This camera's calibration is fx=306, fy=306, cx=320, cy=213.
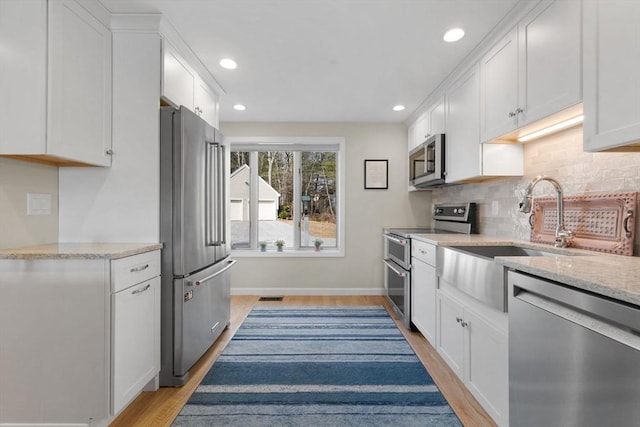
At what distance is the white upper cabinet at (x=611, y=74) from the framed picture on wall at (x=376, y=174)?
276 centimetres

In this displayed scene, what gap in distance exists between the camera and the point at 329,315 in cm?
331

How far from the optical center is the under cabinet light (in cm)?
168

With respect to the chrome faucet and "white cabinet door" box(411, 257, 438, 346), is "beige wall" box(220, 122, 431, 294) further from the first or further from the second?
the chrome faucet

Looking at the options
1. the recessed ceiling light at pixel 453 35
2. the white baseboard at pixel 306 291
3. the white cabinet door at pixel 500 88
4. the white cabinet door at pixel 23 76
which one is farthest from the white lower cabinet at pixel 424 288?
the white cabinet door at pixel 23 76

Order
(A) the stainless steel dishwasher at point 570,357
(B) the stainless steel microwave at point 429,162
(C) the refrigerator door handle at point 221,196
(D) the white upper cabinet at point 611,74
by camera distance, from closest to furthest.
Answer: (A) the stainless steel dishwasher at point 570,357, (D) the white upper cabinet at point 611,74, (C) the refrigerator door handle at point 221,196, (B) the stainless steel microwave at point 429,162

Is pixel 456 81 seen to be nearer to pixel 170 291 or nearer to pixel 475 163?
pixel 475 163

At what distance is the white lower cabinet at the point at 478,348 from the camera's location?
58.8 inches

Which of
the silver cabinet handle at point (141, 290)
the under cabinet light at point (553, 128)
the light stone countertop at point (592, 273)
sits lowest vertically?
the silver cabinet handle at point (141, 290)

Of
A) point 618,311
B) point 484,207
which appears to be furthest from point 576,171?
point 618,311

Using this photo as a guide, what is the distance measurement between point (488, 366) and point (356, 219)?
2615 millimetres

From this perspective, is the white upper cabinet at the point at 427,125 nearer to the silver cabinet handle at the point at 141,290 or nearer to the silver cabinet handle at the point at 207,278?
the silver cabinet handle at the point at 207,278

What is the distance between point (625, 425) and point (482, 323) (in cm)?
93

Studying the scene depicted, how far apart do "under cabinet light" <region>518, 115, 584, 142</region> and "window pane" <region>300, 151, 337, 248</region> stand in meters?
2.46

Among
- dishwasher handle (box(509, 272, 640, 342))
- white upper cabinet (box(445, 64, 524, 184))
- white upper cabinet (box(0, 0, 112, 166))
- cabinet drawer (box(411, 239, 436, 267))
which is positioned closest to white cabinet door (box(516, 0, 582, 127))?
white upper cabinet (box(445, 64, 524, 184))
